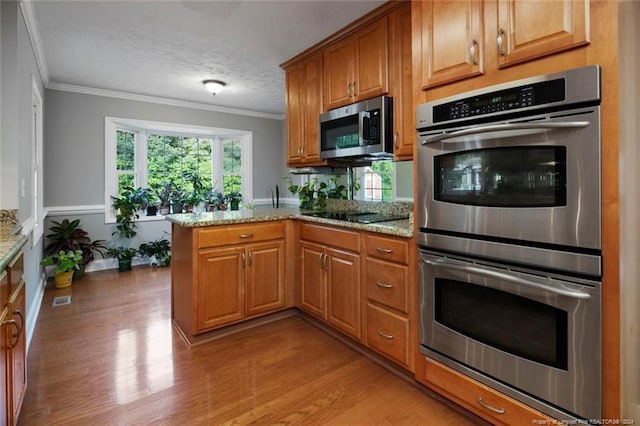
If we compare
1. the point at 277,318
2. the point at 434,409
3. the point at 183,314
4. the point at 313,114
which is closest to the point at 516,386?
the point at 434,409

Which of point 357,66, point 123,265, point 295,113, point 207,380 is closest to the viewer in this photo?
point 207,380

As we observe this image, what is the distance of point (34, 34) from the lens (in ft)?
9.13

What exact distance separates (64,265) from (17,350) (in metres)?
2.70

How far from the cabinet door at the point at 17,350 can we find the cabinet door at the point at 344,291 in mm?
1748

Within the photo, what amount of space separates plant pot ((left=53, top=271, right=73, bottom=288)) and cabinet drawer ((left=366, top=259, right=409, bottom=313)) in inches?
143

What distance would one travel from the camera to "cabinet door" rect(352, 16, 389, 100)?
240 cm

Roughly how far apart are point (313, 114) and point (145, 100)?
3.00m

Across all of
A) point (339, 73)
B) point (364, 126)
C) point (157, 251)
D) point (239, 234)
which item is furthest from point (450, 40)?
point (157, 251)

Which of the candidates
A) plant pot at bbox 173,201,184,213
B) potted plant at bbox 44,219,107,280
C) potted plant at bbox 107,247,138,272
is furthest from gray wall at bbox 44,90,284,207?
plant pot at bbox 173,201,184,213

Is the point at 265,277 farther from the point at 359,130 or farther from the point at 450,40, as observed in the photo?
the point at 450,40

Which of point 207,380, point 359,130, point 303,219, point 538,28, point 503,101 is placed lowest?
point 207,380

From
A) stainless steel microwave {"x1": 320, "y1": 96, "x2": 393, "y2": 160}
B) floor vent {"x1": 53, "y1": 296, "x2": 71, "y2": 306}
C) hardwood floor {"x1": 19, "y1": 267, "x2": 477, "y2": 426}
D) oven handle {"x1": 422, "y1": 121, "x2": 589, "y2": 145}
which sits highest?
stainless steel microwave {"x1": 320, "y1": 96, "x2": 393, "y2": 160}

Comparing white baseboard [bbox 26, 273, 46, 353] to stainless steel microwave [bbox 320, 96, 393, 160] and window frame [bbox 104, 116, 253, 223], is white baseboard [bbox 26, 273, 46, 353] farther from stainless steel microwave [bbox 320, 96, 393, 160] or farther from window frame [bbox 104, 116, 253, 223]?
stainless steel microwave [bbox 320, 96, 393, 160]

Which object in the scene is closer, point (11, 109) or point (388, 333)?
point (388, 333)
